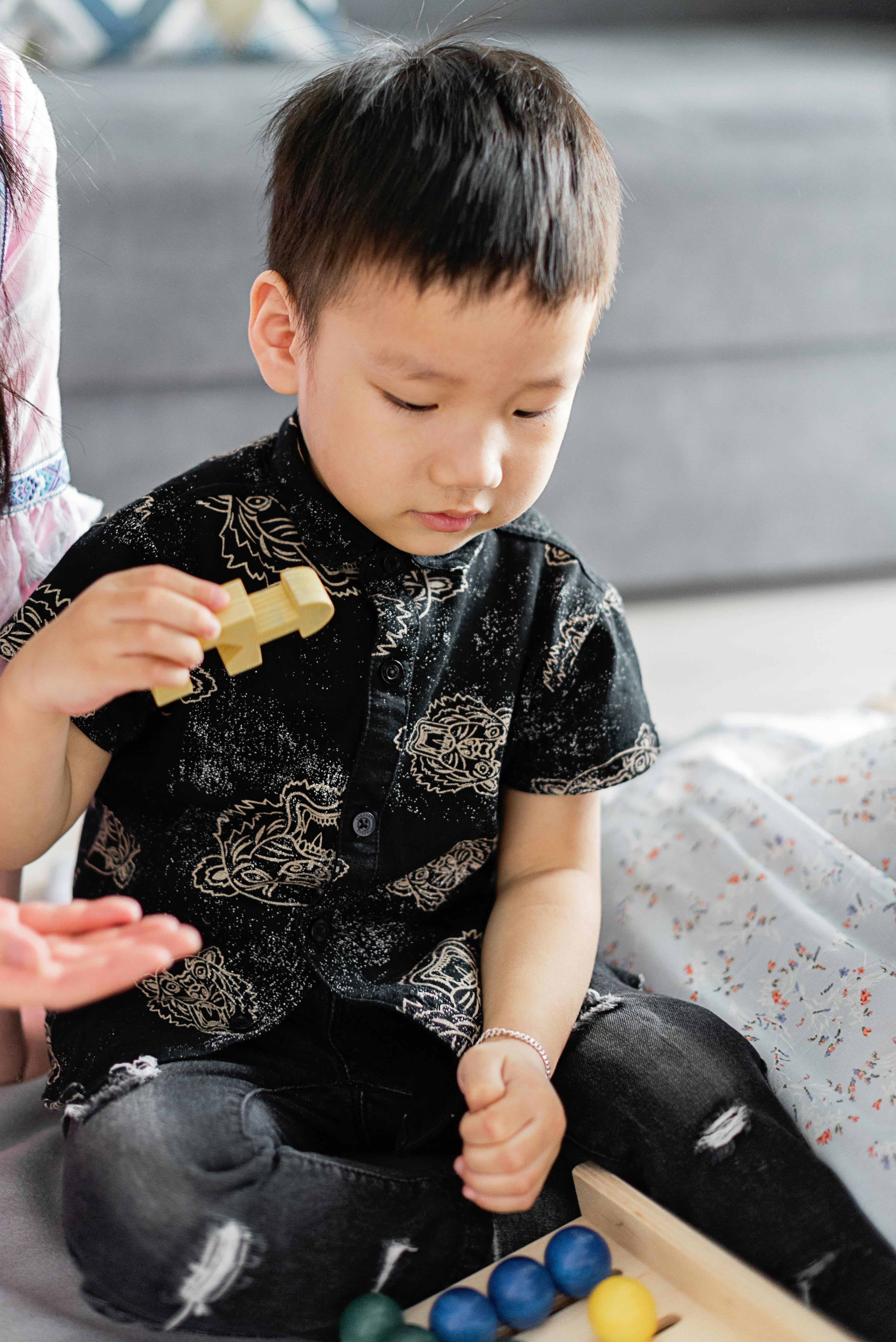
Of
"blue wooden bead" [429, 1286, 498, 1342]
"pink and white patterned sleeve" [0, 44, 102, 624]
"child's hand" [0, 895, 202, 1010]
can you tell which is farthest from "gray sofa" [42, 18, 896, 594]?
"blue wooden bead" [429, 1286, 498, 1342]

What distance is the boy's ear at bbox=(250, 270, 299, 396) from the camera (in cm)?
62

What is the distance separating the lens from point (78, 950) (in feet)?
1.65

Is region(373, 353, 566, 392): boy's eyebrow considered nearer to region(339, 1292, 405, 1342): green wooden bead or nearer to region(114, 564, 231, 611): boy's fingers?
region(114, 564, 231, 611): boy's fingers

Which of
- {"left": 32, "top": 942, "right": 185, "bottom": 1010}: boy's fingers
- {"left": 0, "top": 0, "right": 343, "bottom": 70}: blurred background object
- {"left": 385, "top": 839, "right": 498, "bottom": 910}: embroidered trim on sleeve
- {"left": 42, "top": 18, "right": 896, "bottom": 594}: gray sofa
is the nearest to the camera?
{"left": 32, "top": 942, "right": 185, "bottom": 1010}: boy's fingers

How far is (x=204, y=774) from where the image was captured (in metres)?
0.65

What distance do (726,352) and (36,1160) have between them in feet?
4.05

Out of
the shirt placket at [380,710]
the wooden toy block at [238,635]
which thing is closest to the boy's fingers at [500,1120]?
the shirt placket at [380,710]

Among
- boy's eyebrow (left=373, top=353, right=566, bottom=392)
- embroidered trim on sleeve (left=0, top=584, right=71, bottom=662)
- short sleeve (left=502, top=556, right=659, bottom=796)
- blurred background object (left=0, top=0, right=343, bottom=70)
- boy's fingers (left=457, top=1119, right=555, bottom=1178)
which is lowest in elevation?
boy's fingers (left=457, top=1119, right=555, bottom=1178)

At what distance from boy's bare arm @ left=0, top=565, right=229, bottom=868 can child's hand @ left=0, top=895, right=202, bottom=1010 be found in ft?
0.27

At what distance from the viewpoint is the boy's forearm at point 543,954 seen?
64 centimetres

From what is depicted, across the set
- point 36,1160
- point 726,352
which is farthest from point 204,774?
point 726,352

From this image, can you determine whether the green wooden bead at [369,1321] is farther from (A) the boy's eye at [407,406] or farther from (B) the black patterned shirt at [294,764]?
(A) the boy's eye at [407,406]

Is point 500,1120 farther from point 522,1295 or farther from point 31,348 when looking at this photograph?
point 31,348

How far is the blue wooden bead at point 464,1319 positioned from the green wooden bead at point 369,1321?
0.5 inches
